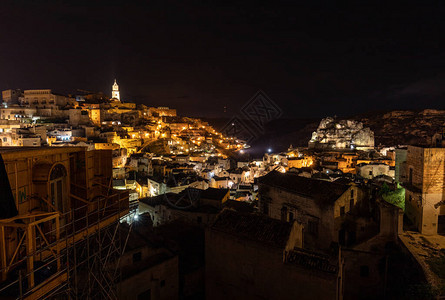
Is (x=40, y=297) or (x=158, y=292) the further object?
(x=158, y=292)

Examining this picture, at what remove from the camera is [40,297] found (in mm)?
4926

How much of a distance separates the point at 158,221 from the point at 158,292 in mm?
10262

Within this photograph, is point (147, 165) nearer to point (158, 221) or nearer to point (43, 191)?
point (158, 221)

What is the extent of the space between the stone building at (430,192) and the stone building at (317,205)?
16.0ft

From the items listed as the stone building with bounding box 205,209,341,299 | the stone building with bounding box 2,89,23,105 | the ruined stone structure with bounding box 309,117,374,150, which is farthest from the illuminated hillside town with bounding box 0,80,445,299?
the stone building with bounding box 2,89,23,105

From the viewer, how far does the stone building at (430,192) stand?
1616 cm

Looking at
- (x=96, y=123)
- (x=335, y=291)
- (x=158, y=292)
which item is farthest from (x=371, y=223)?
(x=96, y=123)

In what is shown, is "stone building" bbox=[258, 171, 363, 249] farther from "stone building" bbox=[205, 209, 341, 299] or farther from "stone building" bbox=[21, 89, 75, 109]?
"stone building" bbox=[21, 89, 75, 109]

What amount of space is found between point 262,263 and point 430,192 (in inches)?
523

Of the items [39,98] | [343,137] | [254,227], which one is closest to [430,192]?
[254,227]

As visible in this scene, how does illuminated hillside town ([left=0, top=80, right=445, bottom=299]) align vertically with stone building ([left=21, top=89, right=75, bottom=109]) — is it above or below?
below

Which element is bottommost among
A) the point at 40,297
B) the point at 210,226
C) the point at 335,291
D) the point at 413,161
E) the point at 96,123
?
the point at 335,291

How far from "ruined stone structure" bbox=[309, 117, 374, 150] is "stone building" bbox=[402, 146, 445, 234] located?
4466 centimetres

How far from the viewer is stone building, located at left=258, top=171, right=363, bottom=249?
1387 centimetres
